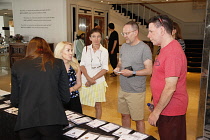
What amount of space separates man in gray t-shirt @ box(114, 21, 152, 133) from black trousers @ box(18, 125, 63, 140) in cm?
111

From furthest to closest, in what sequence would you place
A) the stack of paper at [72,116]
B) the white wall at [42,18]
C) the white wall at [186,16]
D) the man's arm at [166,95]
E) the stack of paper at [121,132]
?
1. the white wall at [186,16]
2. the white wall at [42,18]
3. the stack of paper at [72,116]
4. the stack of paper at [121,132]
5. the man's arm at [166,95]

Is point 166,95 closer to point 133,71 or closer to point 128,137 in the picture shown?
point 128,137

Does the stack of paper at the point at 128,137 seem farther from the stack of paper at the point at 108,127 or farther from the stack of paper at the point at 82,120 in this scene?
the stack of paper at the point at 82,120

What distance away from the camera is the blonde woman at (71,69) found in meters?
2.52

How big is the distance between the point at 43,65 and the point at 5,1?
10536mm

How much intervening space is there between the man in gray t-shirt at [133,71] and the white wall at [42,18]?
7.23m

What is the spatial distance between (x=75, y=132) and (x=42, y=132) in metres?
0.34

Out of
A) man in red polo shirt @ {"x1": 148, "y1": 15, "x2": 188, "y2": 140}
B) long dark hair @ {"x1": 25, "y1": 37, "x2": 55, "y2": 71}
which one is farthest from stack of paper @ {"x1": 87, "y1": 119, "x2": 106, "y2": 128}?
long dark hair @ {"x1": 25, "y1": 37, "x2": 55, "y2": 71}

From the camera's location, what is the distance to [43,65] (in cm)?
158

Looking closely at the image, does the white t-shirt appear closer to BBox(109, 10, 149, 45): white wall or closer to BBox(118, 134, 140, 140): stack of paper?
BBox(118, 134, 140, 140): stack of paper

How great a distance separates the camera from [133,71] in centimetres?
250

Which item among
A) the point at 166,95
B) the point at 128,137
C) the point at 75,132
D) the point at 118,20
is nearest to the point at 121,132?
the point at 128,137

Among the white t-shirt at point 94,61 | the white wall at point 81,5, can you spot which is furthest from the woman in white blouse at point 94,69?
the white wall at point 81,5

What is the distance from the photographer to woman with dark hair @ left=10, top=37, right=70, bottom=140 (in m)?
1.57
